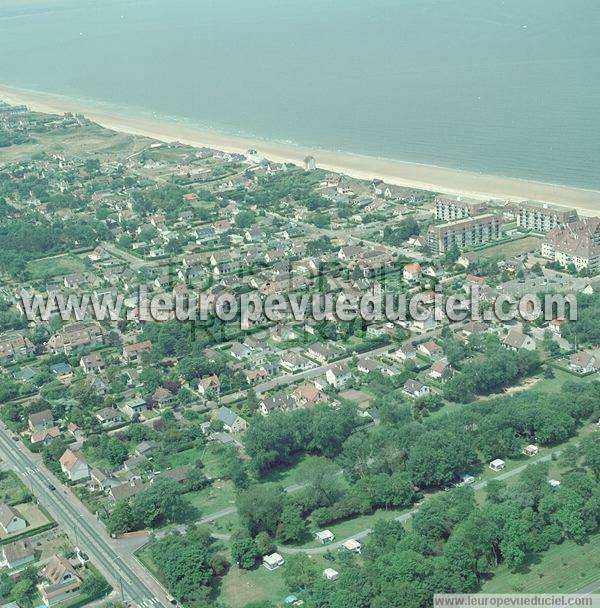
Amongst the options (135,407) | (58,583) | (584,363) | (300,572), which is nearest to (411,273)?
(584,363)

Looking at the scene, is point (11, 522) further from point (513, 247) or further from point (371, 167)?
point (371, 167)

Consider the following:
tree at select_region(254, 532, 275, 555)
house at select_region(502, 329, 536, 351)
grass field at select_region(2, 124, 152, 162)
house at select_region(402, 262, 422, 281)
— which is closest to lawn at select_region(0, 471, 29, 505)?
tree at select_region(254, 532, 275, 555)

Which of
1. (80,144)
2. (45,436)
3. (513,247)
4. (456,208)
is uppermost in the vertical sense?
(80,144)

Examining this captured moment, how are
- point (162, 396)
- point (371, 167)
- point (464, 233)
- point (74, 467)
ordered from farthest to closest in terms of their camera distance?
1. point (371, 167)
2. point (464, 233)
3. point (162, 396)
4. point (74, 467)

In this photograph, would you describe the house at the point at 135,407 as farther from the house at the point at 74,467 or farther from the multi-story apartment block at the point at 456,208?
the multi-story apartment block at the point at 456,208

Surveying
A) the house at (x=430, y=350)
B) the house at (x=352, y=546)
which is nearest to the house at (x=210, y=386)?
the house at (x=430, y=350)

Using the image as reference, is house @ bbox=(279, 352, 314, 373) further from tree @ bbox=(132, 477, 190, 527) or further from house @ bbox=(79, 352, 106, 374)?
tree @ bbox=(132, 477, 190, 527)

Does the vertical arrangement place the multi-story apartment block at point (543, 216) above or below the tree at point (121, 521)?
above
